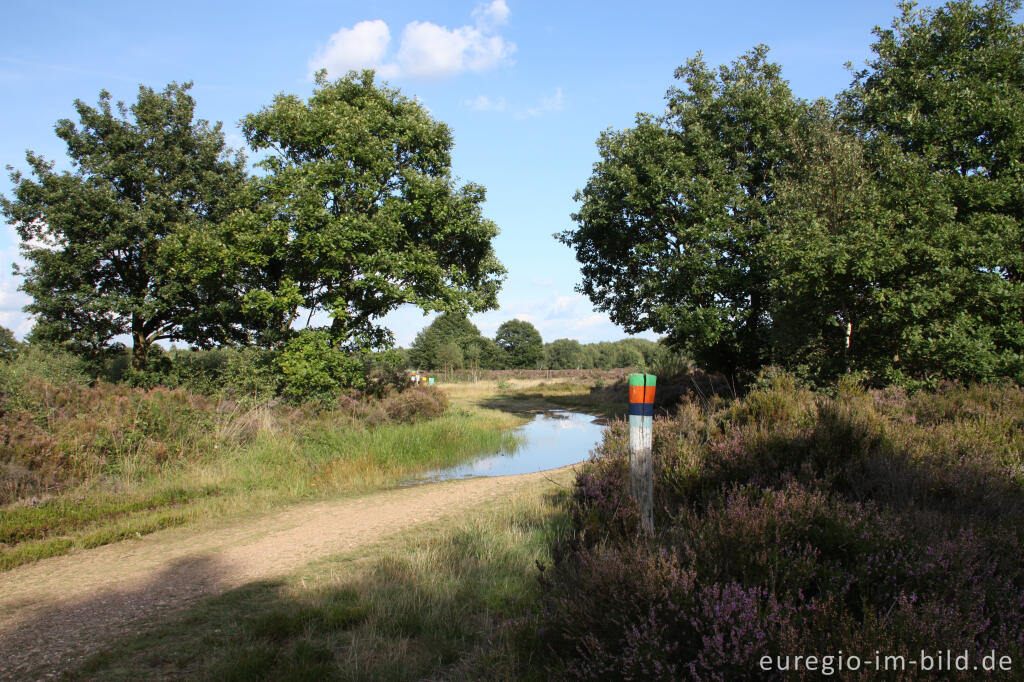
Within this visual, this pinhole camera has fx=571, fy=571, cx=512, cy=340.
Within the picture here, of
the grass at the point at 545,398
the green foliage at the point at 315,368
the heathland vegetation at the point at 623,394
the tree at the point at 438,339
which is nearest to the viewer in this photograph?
the heathland vegetation at the point at 623,394

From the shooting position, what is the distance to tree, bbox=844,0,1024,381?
12.2 m

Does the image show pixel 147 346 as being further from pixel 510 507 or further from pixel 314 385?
pixel 510 507

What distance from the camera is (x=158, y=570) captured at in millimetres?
5770

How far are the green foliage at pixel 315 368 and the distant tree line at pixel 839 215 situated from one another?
10937 mm

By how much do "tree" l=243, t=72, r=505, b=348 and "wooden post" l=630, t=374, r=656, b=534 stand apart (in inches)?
569

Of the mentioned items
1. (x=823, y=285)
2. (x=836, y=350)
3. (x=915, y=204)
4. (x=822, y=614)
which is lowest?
(x=822, y=614)

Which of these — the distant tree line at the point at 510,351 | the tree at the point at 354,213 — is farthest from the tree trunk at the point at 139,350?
the distant tree line at the point at 510,351

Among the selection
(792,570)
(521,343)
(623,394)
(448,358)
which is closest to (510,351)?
(521,343)

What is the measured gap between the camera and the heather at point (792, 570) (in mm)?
2508

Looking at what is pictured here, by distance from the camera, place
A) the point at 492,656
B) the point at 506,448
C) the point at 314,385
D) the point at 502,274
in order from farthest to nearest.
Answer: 1. the point at 502,274
2. the point at 314,385
3. the point at 506,448
4. the point at 492,656

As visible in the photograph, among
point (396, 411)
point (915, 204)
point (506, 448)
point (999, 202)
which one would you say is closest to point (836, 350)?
point (915, 204)

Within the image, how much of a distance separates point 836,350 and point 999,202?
5623mm

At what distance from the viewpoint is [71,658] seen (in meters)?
3.87

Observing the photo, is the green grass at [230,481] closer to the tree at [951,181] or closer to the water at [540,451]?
the water at [540,451]
